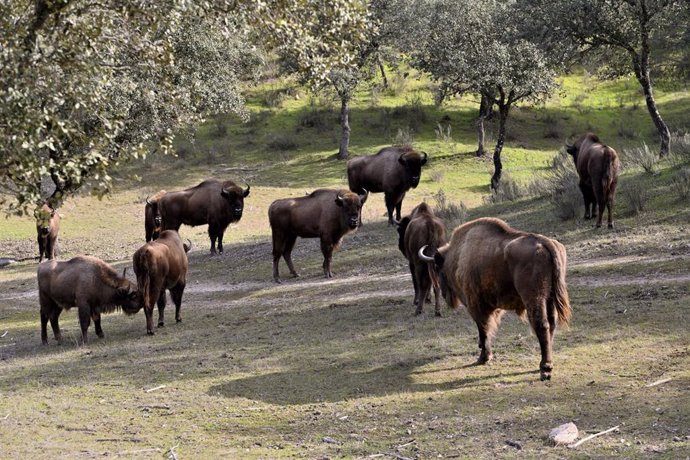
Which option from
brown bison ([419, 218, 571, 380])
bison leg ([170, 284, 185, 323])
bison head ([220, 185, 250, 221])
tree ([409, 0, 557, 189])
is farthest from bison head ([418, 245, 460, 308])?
tree ([409, 0, 557, 189])

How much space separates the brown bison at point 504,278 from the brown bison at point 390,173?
14310mm

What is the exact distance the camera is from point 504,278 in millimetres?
11023

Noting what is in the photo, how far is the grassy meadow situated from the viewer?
30.8 feet

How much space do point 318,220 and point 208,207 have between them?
6.16 meters

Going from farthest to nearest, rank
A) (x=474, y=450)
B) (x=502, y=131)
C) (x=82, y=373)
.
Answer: (x=502, y=131) → (x=82, y=373) → (x=474, y=450)

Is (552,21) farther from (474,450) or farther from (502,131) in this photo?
(474,450)

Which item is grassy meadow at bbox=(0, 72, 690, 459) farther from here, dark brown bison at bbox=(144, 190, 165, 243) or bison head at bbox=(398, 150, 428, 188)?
bison head at bbox=(398, 150, 428, 188)

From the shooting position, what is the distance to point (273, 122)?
46750mm

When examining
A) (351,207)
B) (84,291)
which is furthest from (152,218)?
(84,291)

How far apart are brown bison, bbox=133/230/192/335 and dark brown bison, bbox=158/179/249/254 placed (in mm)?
8619


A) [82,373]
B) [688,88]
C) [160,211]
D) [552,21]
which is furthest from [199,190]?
[688,88]

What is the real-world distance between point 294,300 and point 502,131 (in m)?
18.5

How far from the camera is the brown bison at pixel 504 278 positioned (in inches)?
412

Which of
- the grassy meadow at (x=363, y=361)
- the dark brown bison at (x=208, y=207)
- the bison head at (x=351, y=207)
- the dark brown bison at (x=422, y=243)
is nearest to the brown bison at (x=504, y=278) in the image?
the grassy meadow at (x=363, y=361)
